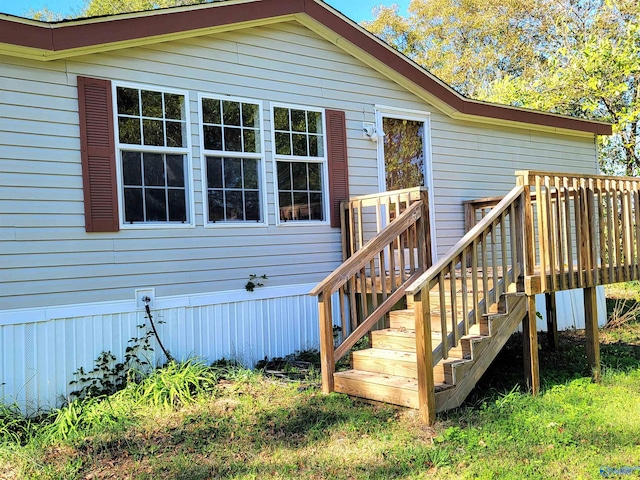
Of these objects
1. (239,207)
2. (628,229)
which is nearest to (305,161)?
(239,207)

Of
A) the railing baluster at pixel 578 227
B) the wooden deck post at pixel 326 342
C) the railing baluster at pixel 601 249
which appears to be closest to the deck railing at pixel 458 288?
the railing baluster at pixel 578 227

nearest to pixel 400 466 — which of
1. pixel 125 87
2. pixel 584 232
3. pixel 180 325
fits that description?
pixel 180 325

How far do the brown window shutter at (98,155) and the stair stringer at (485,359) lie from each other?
341 centimetres

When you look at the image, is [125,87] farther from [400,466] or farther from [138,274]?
[400,466]

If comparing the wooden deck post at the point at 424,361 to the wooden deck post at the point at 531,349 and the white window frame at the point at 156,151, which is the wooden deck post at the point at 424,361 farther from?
the white window frame at the point at 156,151

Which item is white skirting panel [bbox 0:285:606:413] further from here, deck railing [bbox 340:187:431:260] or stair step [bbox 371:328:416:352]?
stair step [bbox 371:328:416:352]

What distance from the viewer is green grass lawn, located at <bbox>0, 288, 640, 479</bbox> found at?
352 centimetres

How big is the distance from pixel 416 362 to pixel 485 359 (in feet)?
2.39

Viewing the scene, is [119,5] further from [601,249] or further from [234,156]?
[601,249]

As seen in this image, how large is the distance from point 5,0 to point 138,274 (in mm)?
23207

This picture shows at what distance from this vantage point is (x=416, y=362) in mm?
4418

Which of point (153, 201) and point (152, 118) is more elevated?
point (152, 118)

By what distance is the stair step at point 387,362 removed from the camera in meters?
4.67

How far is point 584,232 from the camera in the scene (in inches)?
223
